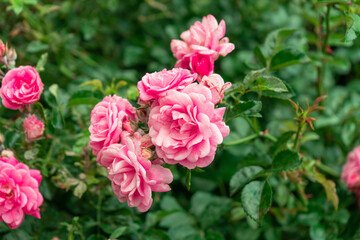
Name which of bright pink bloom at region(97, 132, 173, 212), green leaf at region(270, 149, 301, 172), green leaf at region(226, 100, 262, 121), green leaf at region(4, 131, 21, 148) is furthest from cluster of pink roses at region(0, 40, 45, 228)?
green leaf at region(270, 149, 301, 172)

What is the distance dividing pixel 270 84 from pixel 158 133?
355mm

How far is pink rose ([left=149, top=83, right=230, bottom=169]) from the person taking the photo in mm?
797

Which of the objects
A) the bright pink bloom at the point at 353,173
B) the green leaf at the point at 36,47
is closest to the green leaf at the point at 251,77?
the bright pink bloom at the point at 353,173

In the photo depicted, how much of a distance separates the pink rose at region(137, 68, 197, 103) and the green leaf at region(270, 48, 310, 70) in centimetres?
42

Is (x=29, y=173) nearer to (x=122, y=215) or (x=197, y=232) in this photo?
(x=122, y=215)

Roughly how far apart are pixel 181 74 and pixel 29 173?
0.48m

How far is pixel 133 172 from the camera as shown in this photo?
2.75ft

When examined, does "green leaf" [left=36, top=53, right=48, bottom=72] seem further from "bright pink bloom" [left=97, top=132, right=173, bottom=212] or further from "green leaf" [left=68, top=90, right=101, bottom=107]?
"bright pink bloom" [left=97, top=132, right=173, bottom=212]

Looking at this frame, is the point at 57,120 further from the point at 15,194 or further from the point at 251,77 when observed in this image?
the point at 251,77

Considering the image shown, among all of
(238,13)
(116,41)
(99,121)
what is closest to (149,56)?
(116,41)

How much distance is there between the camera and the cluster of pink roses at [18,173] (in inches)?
36.7

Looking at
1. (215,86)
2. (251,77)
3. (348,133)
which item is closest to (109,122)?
(215,86)

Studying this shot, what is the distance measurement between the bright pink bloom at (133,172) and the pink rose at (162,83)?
103 millimetres

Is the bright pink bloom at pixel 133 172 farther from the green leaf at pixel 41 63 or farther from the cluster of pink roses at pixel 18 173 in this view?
the green leaf at pixel 41 63
